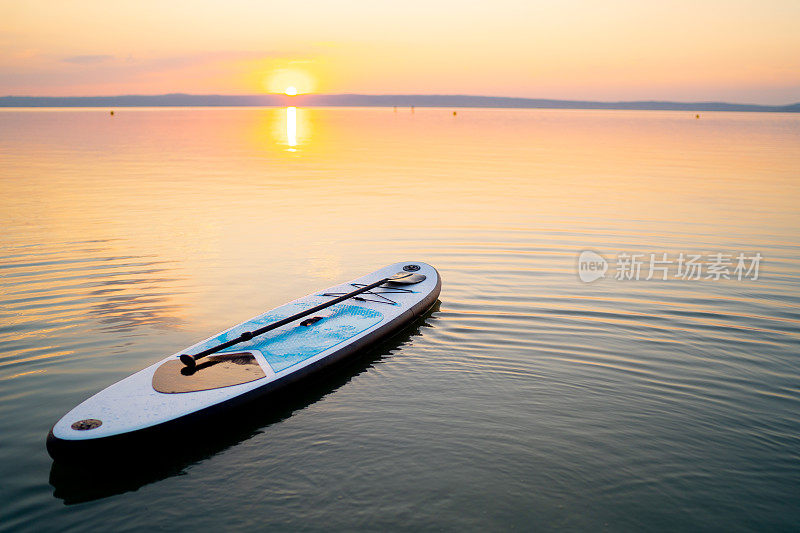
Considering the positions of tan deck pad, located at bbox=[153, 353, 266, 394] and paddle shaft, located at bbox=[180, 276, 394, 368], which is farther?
paddle shaft, located at bbox=[180, 276, 394, 368]

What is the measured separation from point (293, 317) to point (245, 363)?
128 cm

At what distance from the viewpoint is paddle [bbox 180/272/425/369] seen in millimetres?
7630

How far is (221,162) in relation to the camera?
113ft

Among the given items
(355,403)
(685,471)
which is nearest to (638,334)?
(685,471)

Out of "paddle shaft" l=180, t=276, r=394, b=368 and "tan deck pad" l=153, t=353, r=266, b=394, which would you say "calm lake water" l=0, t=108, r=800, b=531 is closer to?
"tan deck pad" l=153, t=353, r=266, b=394

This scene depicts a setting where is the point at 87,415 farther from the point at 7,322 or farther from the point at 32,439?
the point at 7,322

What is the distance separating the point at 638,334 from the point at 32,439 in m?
8.20

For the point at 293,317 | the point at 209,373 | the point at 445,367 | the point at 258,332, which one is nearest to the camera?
the point at 209,373

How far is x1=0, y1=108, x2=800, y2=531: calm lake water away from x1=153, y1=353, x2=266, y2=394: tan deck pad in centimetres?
50

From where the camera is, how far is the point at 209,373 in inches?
298

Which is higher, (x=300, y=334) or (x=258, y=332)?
(x=258, y=332)

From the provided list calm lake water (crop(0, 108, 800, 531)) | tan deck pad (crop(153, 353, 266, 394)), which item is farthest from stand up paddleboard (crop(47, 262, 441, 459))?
calm lake water (crop(0, 108, 800, 531))

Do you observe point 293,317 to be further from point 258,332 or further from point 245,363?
point 245,363

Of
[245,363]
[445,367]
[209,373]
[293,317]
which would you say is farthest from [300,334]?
[445,367]
